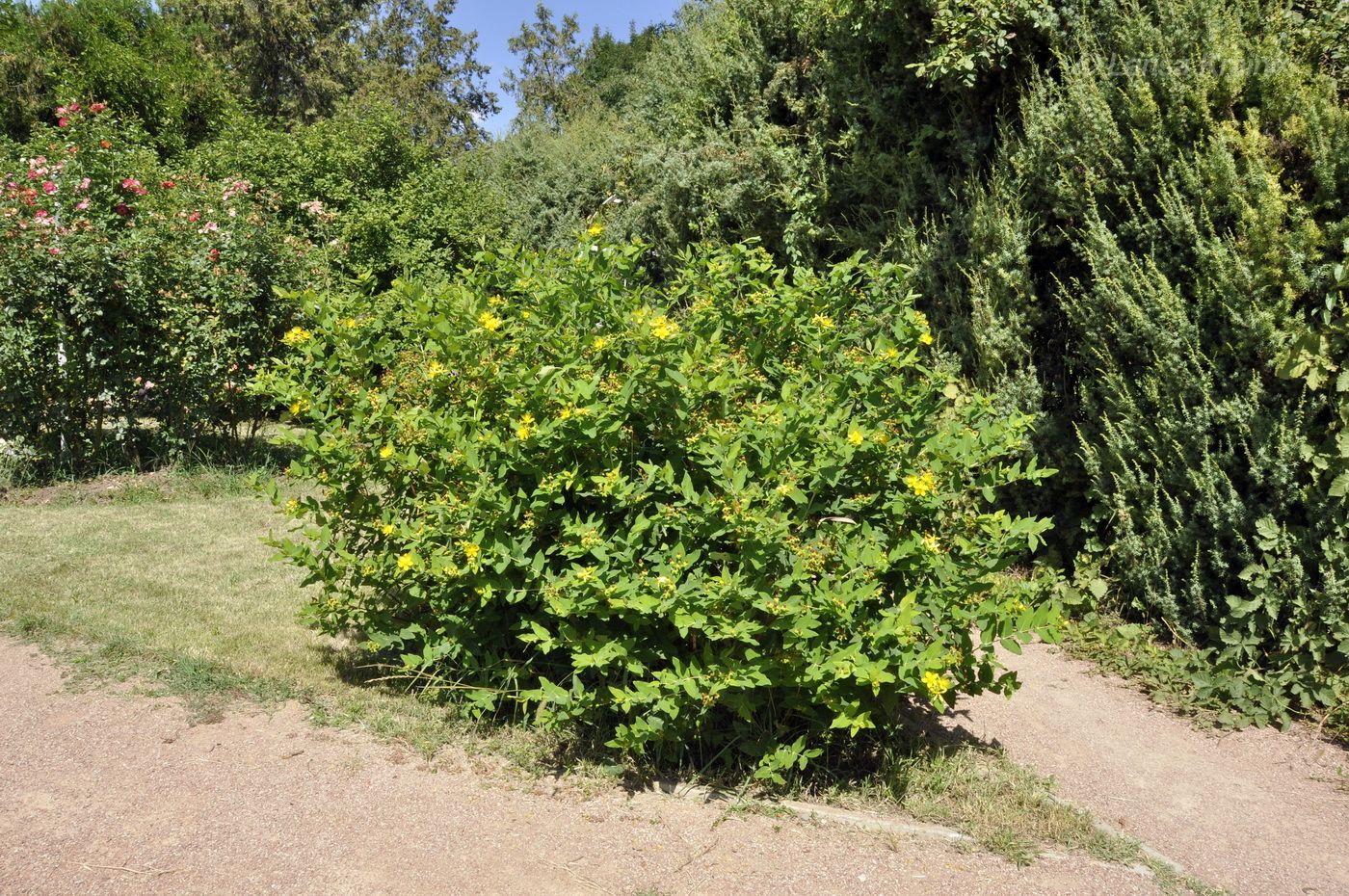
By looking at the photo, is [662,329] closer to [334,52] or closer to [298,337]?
[298,337]

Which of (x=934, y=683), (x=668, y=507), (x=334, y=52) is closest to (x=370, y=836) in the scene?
(x=668, y=507)

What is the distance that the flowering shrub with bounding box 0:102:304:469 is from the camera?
264 inches

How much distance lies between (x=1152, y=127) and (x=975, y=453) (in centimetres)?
235

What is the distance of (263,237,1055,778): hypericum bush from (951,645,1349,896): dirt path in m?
0.66

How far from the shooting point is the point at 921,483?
304cm

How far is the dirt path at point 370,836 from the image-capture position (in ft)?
8.70

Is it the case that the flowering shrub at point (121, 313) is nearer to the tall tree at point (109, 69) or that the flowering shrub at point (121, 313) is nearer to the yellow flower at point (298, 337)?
the yellow flower at point (298, 337)

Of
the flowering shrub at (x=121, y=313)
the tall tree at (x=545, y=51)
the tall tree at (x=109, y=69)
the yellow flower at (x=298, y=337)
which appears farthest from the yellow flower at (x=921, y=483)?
the tall tree at (x=545, y=51)

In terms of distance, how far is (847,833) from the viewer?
3.01 metres

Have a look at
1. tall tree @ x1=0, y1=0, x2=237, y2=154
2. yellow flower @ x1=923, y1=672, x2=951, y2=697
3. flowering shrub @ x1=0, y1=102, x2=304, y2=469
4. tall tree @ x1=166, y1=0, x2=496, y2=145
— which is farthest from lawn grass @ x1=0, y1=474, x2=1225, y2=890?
tall tree @ x1=166, y1=0, x2=496, y2=145

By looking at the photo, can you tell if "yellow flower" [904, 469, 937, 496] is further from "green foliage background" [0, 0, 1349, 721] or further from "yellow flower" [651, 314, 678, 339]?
"yellow flower" [651, 314, 678, 339]

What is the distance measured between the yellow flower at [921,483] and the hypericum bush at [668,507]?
0.02m

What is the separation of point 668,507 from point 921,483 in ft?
2.51

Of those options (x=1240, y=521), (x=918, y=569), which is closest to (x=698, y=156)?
(x=1240, y=521)
